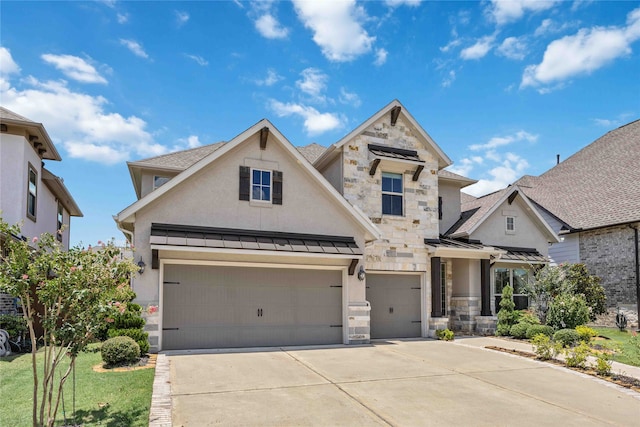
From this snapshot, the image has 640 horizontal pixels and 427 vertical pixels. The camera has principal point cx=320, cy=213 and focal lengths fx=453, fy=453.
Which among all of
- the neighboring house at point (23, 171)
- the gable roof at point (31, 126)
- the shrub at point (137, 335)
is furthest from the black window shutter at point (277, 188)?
the gable roof at point (31, 126)

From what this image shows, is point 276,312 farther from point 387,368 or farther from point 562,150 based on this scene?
point 562,150

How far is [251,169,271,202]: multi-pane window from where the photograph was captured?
13598mm

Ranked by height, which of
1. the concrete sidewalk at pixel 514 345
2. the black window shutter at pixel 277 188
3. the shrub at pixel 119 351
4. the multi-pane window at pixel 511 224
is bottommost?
the concrete sidewalk at pixel 514 345

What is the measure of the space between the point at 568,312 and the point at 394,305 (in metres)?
5.82

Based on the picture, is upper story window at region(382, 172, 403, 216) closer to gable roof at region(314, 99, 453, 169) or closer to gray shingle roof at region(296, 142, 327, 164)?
gable roof at region(314, 99, 453, 169)

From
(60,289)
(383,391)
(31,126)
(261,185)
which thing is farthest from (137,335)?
(31,126)

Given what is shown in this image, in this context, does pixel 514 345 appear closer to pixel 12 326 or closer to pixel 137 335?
pixel 137 335

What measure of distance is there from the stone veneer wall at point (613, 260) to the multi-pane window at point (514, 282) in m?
4.38

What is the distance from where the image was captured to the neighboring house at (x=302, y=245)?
41.1 feet

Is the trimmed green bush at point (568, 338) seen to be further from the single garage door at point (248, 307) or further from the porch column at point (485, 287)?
the single garage door at point (248, 307)

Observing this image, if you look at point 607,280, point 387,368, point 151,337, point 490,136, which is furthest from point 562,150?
point 151,337

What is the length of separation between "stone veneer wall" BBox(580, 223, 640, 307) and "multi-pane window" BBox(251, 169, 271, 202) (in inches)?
634

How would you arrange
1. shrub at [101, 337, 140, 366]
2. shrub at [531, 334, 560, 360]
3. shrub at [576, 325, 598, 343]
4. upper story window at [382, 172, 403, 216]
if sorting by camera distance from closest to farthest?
1. shrub at [101, 337, 140, 366]
2. shrub at [531, 334, 560, 360]
3. shrub at [576, 325, 598, 343]
4. upper story window at [382, 172, 403, 216]

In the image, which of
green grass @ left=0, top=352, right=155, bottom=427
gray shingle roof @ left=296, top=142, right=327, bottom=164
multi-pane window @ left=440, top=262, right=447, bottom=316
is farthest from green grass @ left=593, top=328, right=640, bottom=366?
gray shingle roof @ left=296, top=142, right=327, bottom=164
